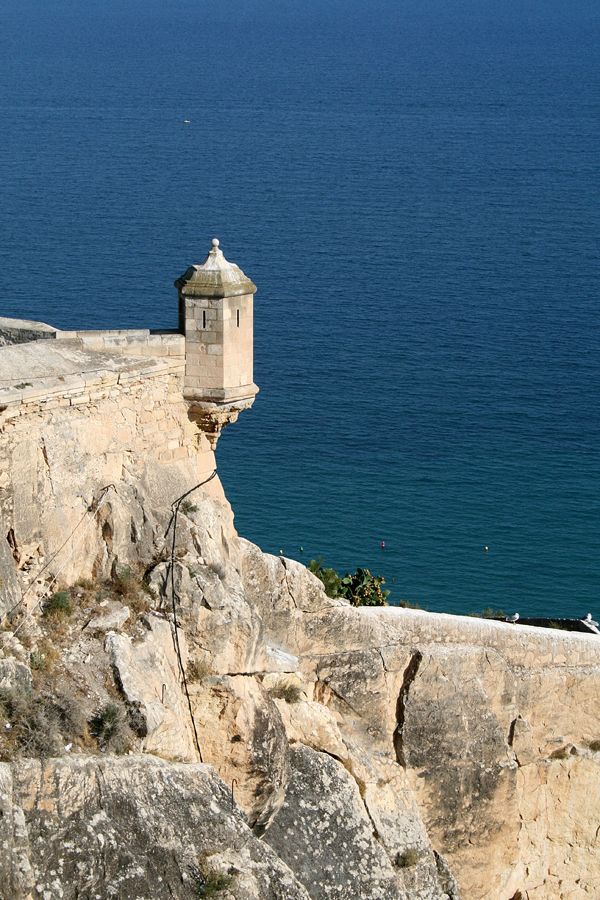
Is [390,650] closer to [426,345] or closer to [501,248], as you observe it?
[426,345]

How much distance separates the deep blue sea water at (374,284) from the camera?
5641 cm

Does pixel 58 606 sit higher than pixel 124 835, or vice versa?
pixel 58 606

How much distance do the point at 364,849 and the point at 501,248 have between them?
83.3m

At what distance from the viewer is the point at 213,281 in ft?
71.4

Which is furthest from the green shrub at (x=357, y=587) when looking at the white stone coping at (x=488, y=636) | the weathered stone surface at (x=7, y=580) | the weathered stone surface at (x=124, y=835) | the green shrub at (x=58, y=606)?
the weathered stone surface at (x=124, y=835)

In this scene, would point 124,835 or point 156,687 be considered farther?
point 156,687

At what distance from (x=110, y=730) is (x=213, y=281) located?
6765 millimetres

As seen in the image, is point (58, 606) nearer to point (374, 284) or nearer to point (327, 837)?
point (327, 837)

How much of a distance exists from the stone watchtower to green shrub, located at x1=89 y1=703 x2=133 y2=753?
556cm

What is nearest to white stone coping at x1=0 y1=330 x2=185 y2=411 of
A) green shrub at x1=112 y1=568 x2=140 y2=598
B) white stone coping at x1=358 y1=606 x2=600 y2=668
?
green shrub at x1=112 y1=568 x2=140 y2=598

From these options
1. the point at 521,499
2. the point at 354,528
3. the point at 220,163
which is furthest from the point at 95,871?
the point at 220,163

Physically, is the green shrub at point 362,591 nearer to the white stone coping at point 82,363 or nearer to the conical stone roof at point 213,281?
the white stone coping at point 82,363

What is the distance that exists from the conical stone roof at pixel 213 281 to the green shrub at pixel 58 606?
488cm

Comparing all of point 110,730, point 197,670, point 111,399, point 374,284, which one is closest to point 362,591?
point 197,670
